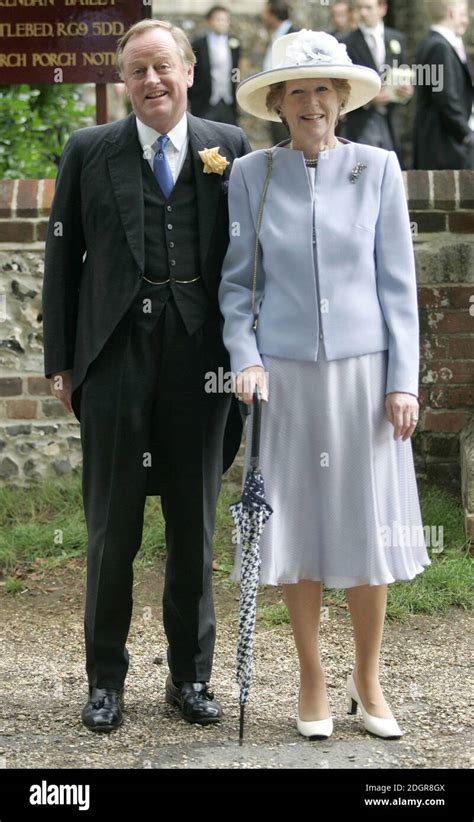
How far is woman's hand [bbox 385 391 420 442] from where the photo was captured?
378cm

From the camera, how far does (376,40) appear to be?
9.42 meters

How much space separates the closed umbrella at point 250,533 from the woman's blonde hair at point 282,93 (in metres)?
0.91

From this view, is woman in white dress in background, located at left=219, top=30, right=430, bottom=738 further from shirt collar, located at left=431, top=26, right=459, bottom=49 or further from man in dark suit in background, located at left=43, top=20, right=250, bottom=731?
shirt collar, located at left=431, top=26, right=459, bottom=49

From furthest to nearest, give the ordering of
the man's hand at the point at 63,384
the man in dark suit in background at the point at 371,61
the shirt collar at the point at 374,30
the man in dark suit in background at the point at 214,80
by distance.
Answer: the man in dark suit in background at the point at 214,80, the shirt collar at the point at 374,30, the man in dark suit in background at the point at 371,61, the man's hand at the point at 63,384

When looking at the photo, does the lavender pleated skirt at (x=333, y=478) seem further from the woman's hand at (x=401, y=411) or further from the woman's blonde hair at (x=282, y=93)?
the woman's blonde hair at (x=282, y=93)

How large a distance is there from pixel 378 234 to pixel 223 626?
2019 mm

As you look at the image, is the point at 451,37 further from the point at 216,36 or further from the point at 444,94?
the point at 216,36

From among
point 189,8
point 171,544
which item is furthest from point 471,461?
point 189,8

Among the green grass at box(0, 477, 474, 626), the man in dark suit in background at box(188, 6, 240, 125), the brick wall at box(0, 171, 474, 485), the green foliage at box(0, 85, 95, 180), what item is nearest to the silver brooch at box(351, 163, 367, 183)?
the green grass at box(0, 477, 474, 626)

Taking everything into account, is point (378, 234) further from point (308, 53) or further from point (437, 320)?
point (437, 320)

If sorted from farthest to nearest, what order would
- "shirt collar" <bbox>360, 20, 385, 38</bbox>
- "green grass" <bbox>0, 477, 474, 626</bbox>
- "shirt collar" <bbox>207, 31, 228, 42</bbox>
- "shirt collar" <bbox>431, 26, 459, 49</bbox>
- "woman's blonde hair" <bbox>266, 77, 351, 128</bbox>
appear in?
"shirt collar" <bbox>207, 31, 228, 42</bbox> → "shirt collar" <bbox>360, 20, 385, 38</bbox> → "shirt collar" <bbox>431, 26, 459, 49</bbox> → "green grass" <bbox>0, 477, 474, 626</bbox> → "woman's blonde hair" <bbox>266, 77, 351, 128</bbox>

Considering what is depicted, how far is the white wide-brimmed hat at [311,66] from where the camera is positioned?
148 inches

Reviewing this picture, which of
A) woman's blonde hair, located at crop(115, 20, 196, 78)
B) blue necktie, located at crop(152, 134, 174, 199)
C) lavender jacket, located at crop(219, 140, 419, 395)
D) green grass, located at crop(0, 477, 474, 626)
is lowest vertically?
green grass, located at crop(0, 477, 474, 626)

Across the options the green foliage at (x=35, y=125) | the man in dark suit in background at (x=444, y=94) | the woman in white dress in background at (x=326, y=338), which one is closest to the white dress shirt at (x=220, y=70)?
the man in dark suit in background at (x=444, y=94)
